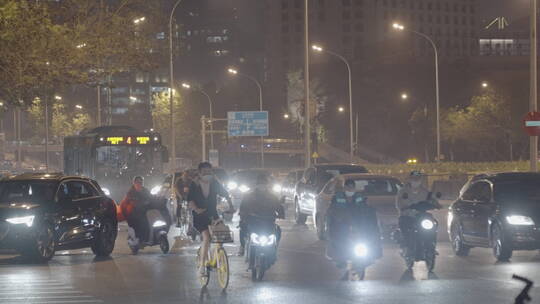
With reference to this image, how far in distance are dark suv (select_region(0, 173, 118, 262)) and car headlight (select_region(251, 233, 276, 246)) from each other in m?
5.34

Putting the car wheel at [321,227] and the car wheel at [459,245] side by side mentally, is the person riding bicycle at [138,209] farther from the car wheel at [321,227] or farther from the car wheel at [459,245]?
the car wheel at [459,245]

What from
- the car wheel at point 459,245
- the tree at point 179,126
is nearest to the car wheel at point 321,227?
the car wheel at point 459,245

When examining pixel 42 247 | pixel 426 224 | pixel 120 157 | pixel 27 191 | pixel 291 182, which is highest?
pixel 120 157

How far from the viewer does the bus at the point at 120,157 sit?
137 ft

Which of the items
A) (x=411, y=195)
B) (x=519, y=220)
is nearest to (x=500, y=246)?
(x=519, y=220)

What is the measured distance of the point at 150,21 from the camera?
1247 inches

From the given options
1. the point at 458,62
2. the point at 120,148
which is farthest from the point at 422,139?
the point at 120,148

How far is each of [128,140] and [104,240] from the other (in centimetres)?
2183

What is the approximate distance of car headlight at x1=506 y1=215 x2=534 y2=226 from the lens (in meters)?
17.8

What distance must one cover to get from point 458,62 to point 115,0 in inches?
4037

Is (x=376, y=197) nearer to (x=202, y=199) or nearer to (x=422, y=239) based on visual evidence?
(x=422, y=239)

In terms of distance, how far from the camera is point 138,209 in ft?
68.9

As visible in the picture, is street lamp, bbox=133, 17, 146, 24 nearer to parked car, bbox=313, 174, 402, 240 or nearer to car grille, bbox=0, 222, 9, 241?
parked car, bbox=313, 174, 402, 240

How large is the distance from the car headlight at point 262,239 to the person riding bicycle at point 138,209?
6.06m
